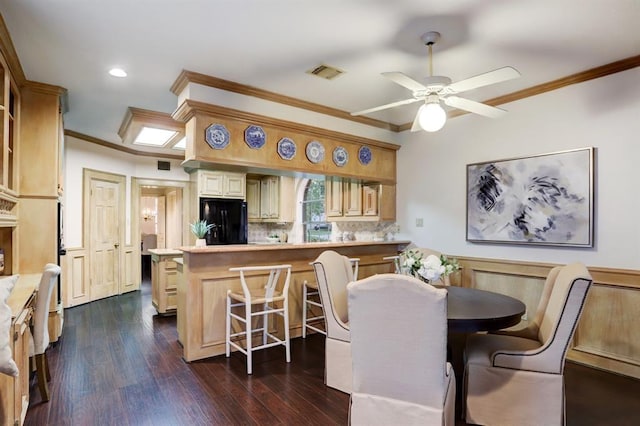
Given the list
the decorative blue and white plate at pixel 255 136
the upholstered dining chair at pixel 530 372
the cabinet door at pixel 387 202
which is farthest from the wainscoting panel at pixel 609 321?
the decorative blue and white plate at pixel 255 136

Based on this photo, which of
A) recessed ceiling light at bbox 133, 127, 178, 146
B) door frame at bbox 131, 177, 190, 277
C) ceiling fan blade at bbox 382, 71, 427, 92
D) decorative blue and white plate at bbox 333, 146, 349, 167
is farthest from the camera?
door frame at bbox 131, 177, 190, 277

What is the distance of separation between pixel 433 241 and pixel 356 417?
3.07 meters

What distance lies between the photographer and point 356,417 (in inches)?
73.3

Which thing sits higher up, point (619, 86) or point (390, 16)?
point (390, 16)

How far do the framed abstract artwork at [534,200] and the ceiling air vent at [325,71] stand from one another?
197 centimetres

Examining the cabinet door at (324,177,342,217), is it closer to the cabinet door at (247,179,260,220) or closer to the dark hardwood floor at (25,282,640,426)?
the cabinet door at (247,179,260,220)

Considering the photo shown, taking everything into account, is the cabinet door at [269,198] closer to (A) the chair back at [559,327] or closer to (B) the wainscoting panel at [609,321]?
(B) the wainscoting panel at [609,321]

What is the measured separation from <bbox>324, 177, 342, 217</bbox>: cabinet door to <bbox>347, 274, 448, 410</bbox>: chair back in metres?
3.45

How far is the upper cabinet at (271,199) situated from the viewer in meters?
6.43

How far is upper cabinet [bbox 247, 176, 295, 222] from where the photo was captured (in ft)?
21.1

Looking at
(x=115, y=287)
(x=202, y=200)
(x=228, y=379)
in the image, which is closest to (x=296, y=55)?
(x=228, y=379)

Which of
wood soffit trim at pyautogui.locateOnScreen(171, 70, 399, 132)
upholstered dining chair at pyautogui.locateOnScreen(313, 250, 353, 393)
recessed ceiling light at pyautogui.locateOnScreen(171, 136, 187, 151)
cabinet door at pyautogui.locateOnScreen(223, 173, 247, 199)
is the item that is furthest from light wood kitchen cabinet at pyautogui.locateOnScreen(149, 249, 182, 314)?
upholstered dining chair at pyautogui.locateOnScreen(313, 250, 353, 393)

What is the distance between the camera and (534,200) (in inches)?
141

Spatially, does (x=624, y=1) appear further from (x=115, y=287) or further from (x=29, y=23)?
(x=115, y=287)
